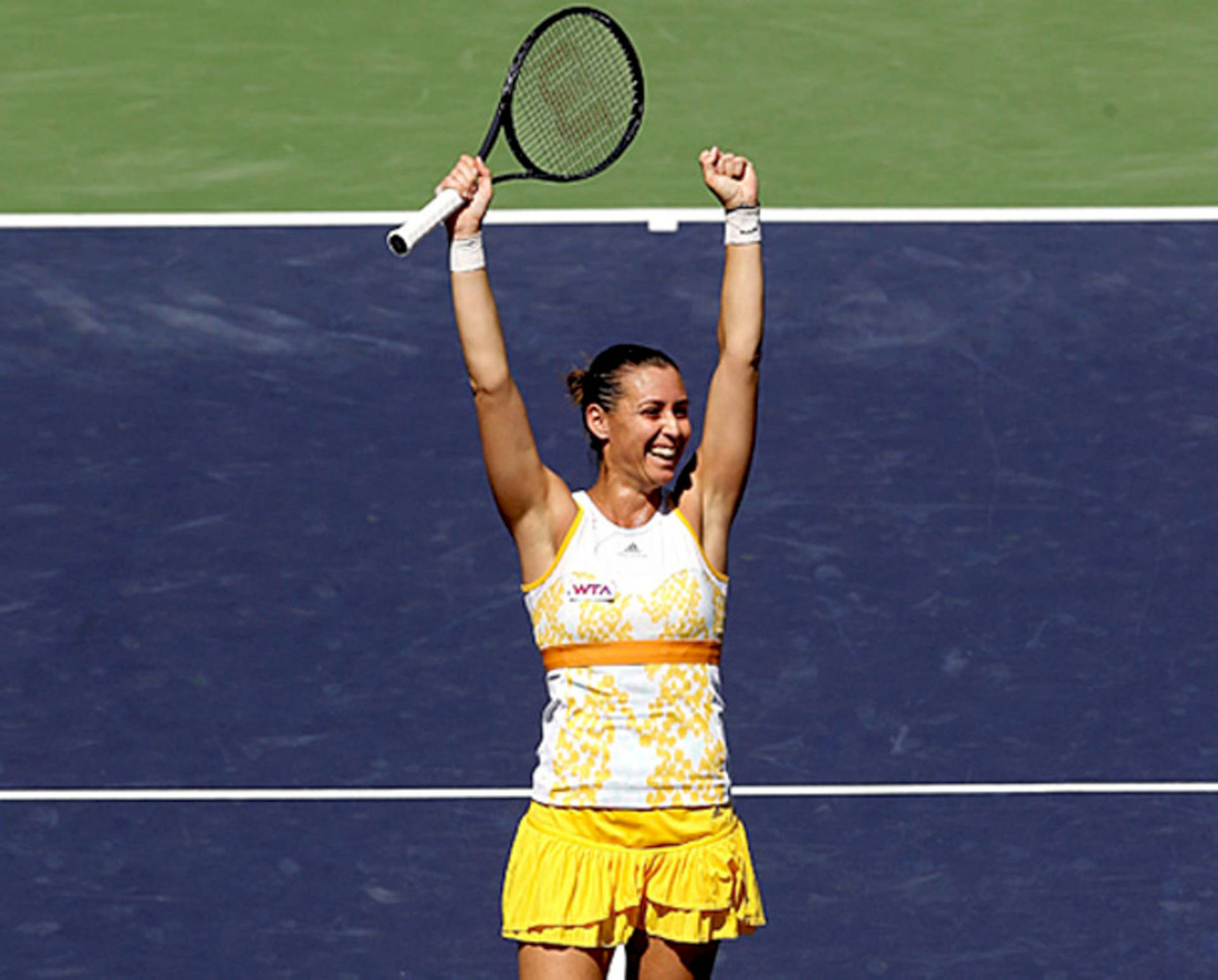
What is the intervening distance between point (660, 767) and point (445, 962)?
2416 mm

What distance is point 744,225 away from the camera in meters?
4.70

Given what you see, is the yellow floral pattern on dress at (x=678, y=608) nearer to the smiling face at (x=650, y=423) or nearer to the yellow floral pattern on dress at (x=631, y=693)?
the yellow floral pattern on dress at (x=631, y=693)

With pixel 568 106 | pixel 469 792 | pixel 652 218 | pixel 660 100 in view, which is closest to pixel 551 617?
pixel 568 106

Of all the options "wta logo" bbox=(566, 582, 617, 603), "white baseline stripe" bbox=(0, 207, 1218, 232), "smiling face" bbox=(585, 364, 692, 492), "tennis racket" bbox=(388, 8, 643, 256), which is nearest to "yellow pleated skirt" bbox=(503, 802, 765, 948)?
"wta logo" bbox=(566, 582, 617, 603)

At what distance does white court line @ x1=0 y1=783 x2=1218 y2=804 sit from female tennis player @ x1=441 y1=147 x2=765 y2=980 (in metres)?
2.16

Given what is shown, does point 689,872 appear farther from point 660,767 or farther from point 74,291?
point 74,291

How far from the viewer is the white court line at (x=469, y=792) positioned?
22.1ft

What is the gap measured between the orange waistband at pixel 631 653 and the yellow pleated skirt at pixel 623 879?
0.96 feet

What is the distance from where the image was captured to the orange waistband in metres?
4.48

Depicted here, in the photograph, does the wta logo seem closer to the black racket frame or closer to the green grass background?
the black racket frame

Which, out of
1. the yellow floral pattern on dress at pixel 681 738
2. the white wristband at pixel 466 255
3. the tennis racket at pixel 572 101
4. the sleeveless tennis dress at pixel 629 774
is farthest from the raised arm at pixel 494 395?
the tennis racket at pixel 572 101

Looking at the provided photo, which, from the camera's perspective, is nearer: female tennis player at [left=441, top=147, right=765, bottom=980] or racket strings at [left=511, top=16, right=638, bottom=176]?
female tennis player at [left=441, top=147, right=765, bottom=980]

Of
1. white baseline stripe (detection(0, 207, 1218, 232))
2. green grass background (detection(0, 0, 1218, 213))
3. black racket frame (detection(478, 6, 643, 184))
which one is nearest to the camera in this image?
black racket frame (detection(478, 6, 643, 184))

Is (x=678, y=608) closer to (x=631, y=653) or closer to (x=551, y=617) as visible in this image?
(x=631, y=653)
